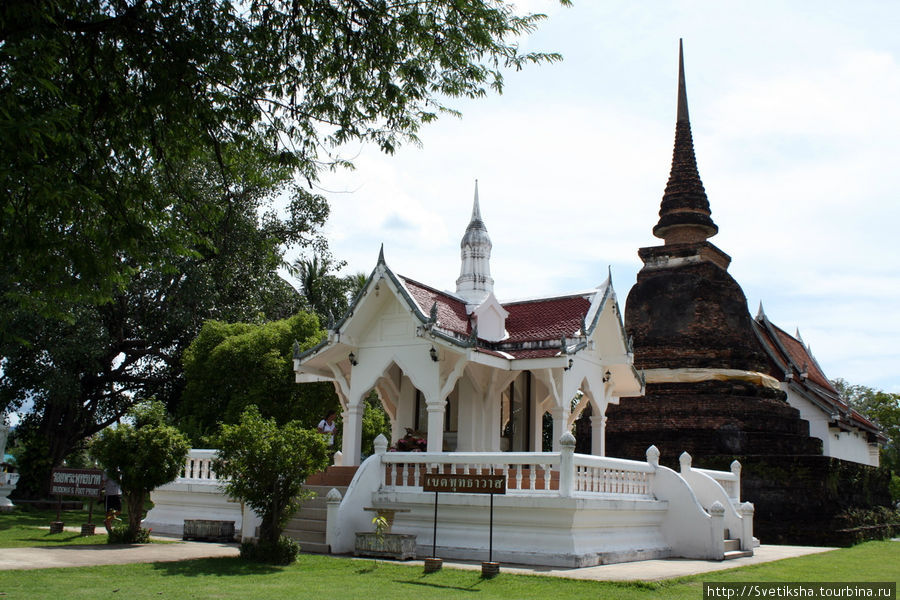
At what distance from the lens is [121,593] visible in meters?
9.20

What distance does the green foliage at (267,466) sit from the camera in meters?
12.9

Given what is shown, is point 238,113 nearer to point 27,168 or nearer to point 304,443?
point 27,168

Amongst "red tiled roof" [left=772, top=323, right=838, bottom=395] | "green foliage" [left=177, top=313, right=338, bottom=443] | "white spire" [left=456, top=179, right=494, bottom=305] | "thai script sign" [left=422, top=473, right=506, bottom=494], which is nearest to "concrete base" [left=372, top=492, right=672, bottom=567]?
"thai script sign" [left=422, top=473, right=506, bottom=494]

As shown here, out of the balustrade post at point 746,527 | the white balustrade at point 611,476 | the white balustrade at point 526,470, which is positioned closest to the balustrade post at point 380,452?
the white balustrade at point 526,470

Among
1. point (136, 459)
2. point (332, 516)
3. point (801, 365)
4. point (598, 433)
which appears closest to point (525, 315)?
point (598, 433)

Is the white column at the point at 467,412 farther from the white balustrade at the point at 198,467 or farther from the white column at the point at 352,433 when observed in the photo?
the white balustrade at the point at 198,467

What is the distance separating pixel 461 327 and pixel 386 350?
1.67m

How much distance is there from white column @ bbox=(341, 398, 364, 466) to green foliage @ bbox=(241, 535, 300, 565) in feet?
14.8

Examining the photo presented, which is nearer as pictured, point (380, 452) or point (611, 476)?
point (611, 476)

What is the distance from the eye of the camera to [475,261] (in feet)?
70.9

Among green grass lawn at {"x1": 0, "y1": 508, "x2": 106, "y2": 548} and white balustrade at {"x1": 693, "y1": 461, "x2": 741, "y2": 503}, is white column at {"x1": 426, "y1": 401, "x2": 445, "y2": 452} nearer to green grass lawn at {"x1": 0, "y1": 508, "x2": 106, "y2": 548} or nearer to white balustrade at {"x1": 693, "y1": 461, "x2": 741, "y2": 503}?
green grass lawn at {"x1": 0, "y1": 508, "x2": 106, "y2": 548}

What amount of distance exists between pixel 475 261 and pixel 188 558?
11.2 meters

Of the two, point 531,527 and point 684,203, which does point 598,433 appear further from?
point 684,203

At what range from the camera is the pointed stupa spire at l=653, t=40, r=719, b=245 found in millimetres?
31062
